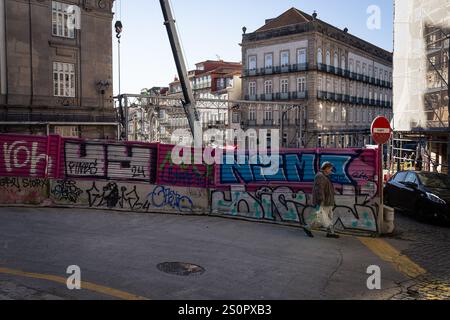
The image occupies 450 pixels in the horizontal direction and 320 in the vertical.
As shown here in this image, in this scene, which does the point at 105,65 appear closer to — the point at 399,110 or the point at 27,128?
the point at 27,128

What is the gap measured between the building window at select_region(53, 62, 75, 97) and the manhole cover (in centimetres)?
2188

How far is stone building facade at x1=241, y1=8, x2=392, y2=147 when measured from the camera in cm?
5212

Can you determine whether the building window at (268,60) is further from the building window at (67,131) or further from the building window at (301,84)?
the building window at (67,131)

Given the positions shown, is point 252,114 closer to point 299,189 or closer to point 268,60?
point 268,60

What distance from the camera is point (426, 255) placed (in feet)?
27.9

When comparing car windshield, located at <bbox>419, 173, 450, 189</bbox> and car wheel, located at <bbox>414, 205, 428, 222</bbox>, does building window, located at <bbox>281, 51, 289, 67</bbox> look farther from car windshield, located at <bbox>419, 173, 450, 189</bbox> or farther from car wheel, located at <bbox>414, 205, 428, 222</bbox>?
car wheel, located at <bbox>414, 205, 428, 222</bbox>

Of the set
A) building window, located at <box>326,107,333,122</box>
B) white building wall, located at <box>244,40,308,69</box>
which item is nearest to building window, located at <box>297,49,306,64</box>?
white building wall, located at <box>244,40,308,69</box>

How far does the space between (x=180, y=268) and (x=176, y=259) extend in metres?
0.53

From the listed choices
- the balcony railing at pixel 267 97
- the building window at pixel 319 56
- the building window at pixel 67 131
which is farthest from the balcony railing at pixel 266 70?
the building window at pixel 67 131

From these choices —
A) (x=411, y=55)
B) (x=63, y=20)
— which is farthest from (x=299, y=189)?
(x=63, y=20)

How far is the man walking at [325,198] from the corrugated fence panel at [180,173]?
3157mm

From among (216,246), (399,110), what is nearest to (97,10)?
(399,110)

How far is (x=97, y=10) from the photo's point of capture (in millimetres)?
28266
